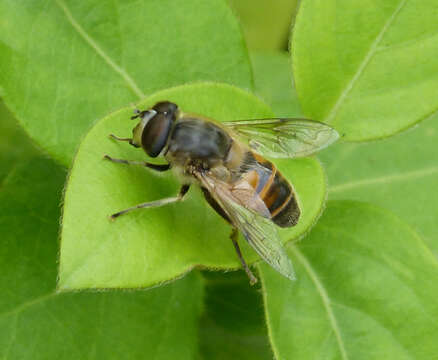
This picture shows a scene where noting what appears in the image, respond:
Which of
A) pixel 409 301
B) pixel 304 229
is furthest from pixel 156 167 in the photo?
pixel 409 301

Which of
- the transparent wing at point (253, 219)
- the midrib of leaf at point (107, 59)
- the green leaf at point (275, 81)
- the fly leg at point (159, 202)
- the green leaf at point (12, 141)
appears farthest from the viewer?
the green leaf at point (275, 81)

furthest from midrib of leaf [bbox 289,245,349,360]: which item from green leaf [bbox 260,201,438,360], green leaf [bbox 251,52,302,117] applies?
green leaf [bbox 251,52,302,117]

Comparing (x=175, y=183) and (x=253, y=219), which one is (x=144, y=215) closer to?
(x=175, y=183)

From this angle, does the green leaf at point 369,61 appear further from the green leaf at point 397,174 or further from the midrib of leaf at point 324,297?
the green leaf at point 397,174

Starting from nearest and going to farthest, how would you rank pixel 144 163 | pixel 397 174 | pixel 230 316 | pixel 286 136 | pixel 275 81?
pixel 144 163 < pixel 286 136 < pixel 230 316 < pixel 397 174 < pixel 275 81

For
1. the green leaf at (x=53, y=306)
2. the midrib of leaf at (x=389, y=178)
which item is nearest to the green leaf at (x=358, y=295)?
the green leaf at (x=53, y=306)

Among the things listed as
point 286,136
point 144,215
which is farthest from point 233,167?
point 144,215

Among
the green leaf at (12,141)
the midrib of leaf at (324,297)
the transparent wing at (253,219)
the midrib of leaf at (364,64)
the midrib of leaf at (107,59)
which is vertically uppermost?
the midrib of leaf at (364,64)
